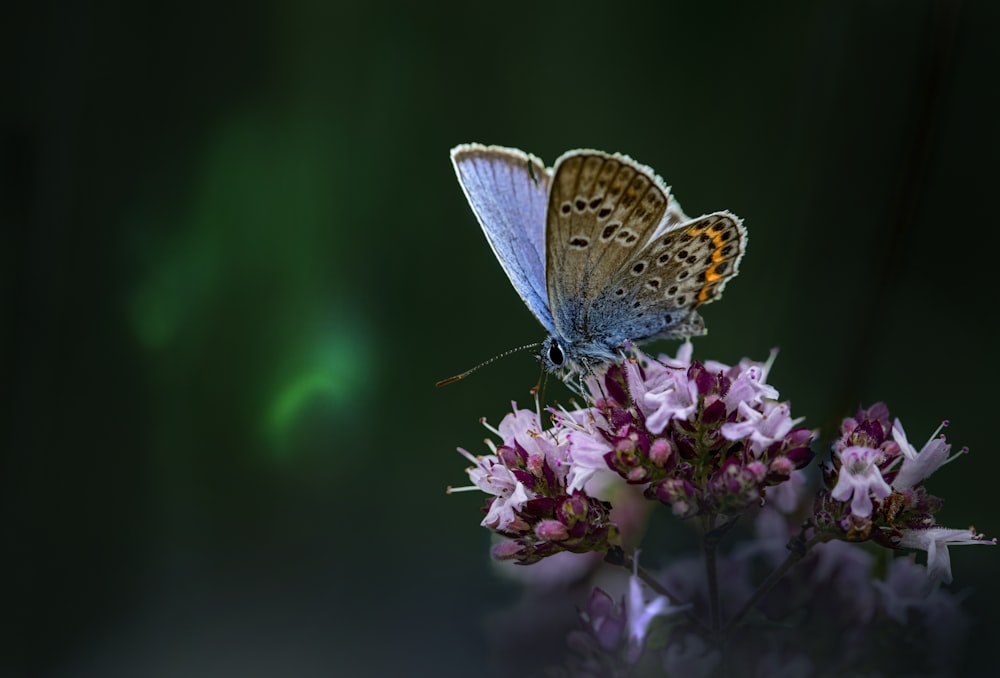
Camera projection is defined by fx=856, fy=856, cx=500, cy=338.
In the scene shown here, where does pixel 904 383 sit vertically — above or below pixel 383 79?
below

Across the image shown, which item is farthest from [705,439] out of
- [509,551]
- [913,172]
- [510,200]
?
[913,172]

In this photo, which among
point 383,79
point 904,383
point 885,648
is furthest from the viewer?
point 383,79

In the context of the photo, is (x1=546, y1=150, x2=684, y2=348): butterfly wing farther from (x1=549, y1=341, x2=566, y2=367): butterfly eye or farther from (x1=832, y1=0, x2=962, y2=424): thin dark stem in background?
(x1=832, y1=0, x2=962, y2=424): thin dark stem in background

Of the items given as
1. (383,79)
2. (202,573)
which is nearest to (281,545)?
(202,573)

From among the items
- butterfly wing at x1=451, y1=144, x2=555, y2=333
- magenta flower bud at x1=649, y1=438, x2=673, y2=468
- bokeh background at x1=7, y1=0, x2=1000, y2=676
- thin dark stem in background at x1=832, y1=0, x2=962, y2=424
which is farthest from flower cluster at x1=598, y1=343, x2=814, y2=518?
bokeh background at x1=7, y1=0, x2=1000, y2=676

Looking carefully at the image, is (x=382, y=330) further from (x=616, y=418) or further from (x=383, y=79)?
(x=616, y=418)

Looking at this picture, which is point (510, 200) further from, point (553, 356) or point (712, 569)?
point (712, 569)
